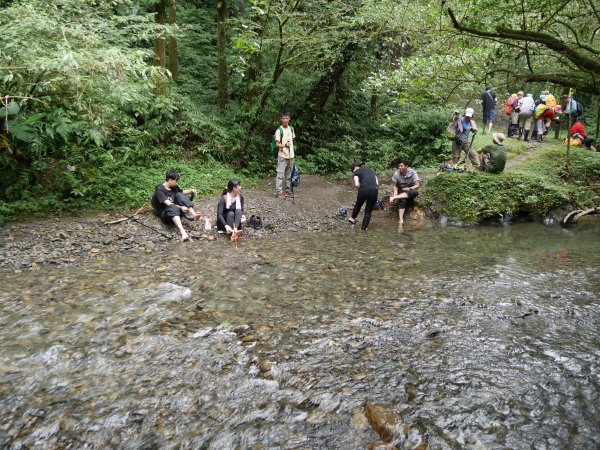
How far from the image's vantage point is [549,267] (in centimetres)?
846

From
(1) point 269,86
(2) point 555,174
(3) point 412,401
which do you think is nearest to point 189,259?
(3) point 412,401

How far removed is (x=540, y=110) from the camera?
62.3 feet

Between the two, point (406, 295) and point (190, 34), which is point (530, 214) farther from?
point (190, 34)

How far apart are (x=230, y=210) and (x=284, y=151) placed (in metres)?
3.25

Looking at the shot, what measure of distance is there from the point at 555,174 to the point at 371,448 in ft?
49.0

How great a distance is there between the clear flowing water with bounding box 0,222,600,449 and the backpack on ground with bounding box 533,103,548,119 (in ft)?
42.6

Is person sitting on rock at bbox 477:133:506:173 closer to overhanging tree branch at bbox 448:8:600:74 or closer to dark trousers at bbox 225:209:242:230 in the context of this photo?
dark trousers at bbox 225:209:242:230

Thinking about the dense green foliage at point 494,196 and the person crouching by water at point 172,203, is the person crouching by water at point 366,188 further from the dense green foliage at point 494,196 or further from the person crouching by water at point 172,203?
the person crouching by water at point 172,203

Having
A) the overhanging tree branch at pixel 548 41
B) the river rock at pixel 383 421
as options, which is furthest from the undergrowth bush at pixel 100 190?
the overhanging tree branch at pixel 548 41

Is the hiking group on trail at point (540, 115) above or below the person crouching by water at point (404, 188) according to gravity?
above

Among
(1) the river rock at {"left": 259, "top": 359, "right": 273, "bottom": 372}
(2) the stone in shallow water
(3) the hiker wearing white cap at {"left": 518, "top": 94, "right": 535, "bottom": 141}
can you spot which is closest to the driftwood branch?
(3) the hiker wearing white cap at {"left": 518, "top": 94, "right": 535, "bottom": 141}

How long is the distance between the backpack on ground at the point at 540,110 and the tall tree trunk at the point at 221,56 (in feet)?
44.4

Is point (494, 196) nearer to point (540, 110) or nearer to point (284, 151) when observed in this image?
point (284, 151)

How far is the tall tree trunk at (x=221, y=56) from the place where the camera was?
16.3m
